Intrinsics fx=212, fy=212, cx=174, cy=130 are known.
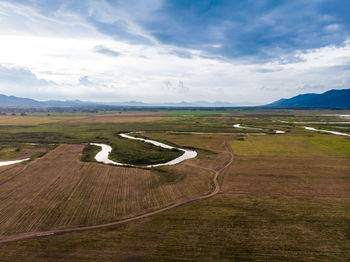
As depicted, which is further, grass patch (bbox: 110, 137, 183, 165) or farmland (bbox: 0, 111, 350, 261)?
grass patch (bbox: 110, 137, 183, 165)

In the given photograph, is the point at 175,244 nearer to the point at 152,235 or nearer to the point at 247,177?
the point at 152,235

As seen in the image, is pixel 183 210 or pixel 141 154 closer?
pixel 183 210

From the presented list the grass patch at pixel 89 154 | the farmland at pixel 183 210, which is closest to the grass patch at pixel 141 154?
the grass patch at pixel 89 154

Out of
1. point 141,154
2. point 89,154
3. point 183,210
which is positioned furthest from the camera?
point 141,154

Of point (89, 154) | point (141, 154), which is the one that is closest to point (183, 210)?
point (141, 154)

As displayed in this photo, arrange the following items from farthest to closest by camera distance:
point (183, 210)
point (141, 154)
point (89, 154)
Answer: point (141, 154) < point (89, 154) < point (183, 210)

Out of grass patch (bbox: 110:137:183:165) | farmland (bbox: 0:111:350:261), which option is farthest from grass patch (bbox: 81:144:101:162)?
grass patch (bbox: 110:137:183:165)

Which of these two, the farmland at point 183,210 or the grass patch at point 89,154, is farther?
the grass patch at point 89,154

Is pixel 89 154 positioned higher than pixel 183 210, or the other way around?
pixel 89 154

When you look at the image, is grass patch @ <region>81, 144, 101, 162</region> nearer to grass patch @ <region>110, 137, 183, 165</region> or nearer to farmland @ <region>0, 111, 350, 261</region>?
farmland @ <region>0, 111, 350, 261</region>

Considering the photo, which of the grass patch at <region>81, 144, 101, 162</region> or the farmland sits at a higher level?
the grass patch at <region>81, 144, 101, 162</region>

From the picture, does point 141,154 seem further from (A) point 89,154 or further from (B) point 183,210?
(B) point 183,210

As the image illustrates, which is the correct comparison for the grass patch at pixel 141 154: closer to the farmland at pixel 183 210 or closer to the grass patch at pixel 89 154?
the grass patch at pixel 89 154
